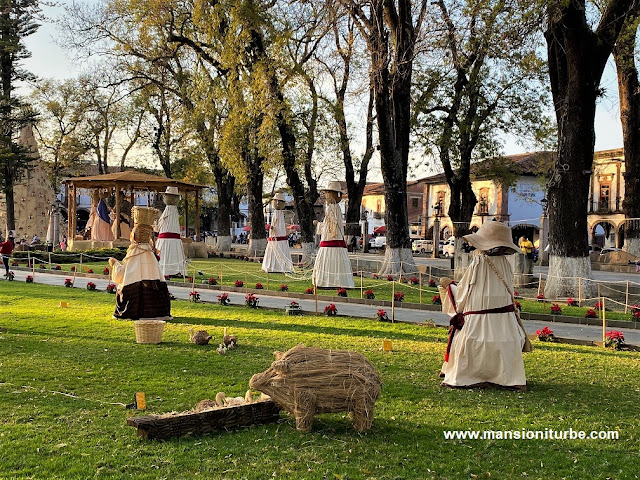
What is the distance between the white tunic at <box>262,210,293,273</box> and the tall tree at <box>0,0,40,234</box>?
19.9 metres

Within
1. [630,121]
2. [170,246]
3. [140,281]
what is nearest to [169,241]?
[170,246]

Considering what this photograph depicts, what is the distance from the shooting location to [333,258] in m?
17.9

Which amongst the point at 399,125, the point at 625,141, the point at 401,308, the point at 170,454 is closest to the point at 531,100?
the point at 625,141

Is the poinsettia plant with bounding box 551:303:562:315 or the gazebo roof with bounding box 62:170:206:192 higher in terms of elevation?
the gazebo roof with bounding box 62:170:206:192

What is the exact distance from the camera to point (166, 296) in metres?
11.1

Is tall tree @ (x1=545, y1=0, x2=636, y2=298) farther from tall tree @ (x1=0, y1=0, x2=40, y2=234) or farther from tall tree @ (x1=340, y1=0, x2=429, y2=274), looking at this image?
tall tree @ (x1=0, y1=0, x2=40, y2=234)

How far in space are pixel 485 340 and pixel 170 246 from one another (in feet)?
49.6

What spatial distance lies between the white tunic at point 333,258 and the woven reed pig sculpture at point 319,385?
474 inches

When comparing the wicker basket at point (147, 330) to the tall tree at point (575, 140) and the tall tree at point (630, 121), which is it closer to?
the tall tree at point (575, 140)

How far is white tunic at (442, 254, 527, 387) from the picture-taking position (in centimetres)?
740

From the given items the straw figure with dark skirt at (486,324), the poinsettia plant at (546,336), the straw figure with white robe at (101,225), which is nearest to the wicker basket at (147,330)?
the straw figure with dark skirt at (486,324)

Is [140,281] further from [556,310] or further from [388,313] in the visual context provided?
[556,310]

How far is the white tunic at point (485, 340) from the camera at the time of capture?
24.3ft

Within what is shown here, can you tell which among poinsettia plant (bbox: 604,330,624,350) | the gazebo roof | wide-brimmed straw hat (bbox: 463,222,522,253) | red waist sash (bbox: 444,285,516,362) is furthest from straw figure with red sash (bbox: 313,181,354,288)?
the gazebo roof
